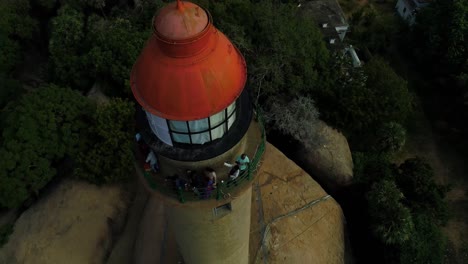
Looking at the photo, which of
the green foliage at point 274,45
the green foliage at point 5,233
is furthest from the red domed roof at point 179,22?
the green foliage at point 5,233

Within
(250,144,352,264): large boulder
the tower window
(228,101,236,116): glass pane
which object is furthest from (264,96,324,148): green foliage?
(228,101,236,116): glass pane

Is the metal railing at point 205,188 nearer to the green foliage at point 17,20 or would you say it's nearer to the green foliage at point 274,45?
the green foliage at point 274,45

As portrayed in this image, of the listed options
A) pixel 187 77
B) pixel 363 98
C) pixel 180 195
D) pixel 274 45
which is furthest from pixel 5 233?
pixel 363 98

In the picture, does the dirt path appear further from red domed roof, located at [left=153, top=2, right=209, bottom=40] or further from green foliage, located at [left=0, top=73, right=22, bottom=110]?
green foliage, located at [left=0, top=73, right=22, bottom=110]

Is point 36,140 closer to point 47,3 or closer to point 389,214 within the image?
point 47,3

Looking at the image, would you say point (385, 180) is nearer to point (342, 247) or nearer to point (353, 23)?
point (342, 247)

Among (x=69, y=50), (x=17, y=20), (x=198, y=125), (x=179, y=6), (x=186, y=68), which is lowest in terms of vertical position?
(x=69, y=50)
